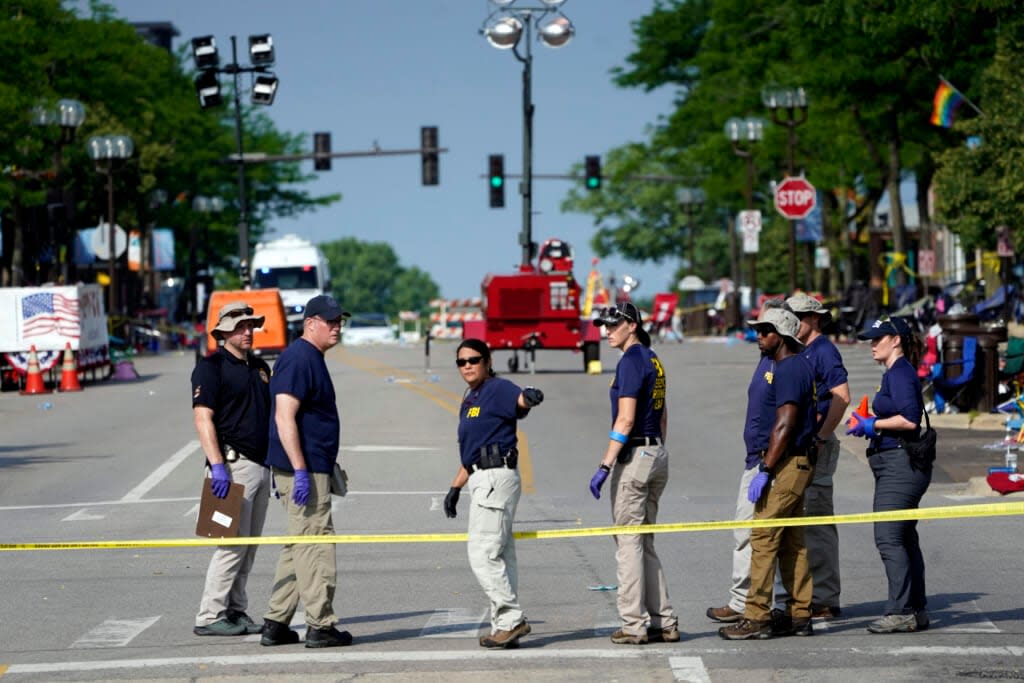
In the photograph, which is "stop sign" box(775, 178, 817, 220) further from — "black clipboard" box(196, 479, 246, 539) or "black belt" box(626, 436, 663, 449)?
"black clipboard" box(196, 479, 246, 539)

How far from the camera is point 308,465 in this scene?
10.3 m

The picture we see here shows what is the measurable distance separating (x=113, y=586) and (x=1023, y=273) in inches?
1897

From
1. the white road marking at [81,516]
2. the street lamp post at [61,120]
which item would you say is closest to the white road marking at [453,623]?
the white road marking at [81,516]

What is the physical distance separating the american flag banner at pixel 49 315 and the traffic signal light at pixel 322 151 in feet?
72.8

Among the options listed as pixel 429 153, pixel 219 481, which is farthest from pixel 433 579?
pixel 429 153

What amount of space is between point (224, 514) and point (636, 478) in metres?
2.28

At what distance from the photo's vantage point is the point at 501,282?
37.4 m

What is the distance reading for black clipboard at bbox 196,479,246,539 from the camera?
10.7 m

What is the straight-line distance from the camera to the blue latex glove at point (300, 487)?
10172 mm

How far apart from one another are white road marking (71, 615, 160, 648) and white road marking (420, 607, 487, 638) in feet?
5.36

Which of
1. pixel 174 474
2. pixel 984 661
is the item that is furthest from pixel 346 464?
pixel 984 661

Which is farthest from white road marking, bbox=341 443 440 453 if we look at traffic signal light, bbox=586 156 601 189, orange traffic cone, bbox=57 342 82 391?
traffic signal light, bbox=586 156 601 189

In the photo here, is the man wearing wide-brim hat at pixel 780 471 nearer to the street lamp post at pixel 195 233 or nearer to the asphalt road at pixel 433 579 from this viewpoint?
the asphalt road at pixel 433 579

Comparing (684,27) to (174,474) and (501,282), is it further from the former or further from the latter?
(174,474)
